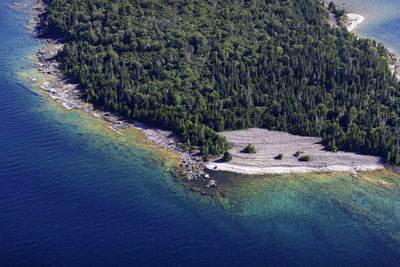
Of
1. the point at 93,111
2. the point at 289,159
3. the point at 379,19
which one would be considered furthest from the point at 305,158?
the point at 379,19

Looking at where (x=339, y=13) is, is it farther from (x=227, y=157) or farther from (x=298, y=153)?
(x=227, y=157)

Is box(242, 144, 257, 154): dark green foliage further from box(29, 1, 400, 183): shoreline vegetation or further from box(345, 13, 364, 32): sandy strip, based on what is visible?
box(345, 13, 364, 32): sandy strip

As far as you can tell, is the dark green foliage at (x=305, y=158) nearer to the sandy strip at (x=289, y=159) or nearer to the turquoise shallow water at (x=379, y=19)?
the sandy strip at (x=289, y=159)

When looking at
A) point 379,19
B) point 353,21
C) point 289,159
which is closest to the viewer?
point 289,159

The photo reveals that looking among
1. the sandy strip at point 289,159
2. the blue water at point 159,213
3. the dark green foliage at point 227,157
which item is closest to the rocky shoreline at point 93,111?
the blue water at point 159,213

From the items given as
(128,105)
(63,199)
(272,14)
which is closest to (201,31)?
(272,14)

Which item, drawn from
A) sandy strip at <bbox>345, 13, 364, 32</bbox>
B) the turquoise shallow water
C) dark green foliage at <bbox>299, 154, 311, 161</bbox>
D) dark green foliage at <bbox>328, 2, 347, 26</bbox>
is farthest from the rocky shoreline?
sandy strip at <bbox>345, 13, 364, 32</bbox>
